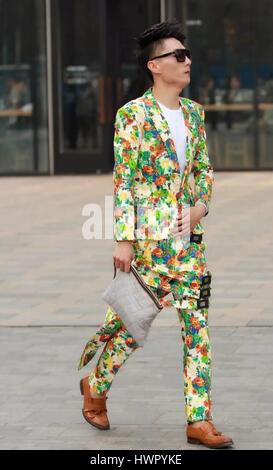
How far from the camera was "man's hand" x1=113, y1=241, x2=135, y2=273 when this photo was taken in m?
5.68

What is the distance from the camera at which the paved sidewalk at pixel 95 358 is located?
6027 mm

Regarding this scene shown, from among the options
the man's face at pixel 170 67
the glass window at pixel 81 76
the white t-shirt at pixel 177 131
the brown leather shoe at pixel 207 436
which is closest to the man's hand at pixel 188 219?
the white t-shirt at pixel 177 131

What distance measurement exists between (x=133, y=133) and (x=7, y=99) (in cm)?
1592

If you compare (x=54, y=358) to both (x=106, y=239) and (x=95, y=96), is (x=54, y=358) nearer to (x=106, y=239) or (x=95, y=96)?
(x=106, y=239)

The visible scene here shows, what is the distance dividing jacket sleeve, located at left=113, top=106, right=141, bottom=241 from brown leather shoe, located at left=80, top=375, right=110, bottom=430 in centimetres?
80

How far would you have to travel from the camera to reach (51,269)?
37.6ft

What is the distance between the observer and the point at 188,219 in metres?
5.75

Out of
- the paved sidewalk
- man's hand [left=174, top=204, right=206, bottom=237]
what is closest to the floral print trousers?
the paved sidewalk

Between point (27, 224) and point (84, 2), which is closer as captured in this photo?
point (27, 224)

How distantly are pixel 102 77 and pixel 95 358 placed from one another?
1386 centimetres

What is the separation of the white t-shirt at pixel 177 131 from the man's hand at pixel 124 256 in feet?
1.34

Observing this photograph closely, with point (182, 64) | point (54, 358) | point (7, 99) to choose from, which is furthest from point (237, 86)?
point (182, 64)

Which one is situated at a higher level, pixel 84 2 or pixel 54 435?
pixel 84 2

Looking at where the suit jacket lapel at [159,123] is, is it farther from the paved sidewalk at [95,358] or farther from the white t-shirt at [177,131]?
the paved sidewalk at [95,358]
